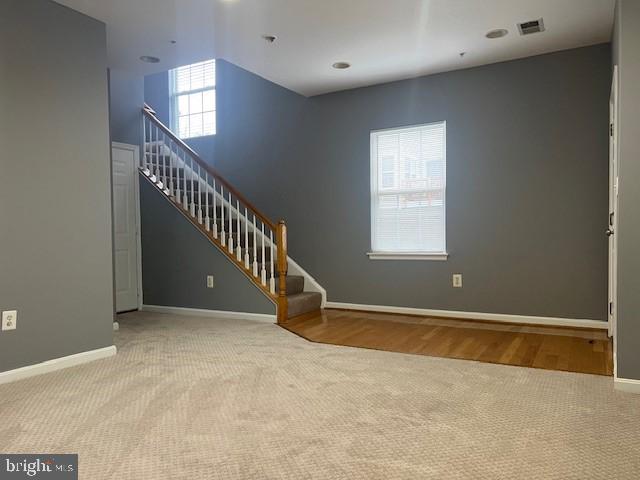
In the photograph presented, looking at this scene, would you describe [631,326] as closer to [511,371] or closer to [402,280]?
[511,371]

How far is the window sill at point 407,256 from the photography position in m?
4.75

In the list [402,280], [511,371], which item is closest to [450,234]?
[402,280]

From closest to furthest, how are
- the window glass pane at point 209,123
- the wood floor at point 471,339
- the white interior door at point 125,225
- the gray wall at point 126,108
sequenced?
the wood floor at point 471,339 → the white interior door at point 125,225 → the gray wall at point 126,108 → the window glass pane at point 209,123

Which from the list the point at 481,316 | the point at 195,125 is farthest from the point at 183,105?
the point at 481,316

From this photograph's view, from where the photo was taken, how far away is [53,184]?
310 cm

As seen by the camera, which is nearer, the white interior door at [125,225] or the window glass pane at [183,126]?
the white interior door at [125,225]

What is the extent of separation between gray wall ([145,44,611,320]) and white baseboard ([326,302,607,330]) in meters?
0.06

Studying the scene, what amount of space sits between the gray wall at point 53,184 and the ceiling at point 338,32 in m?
0.34

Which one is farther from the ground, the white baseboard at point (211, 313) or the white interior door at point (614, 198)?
the white interior door at point (614, 198)

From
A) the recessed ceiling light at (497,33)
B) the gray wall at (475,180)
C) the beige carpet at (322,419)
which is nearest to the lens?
the beige carpet at (322,419)

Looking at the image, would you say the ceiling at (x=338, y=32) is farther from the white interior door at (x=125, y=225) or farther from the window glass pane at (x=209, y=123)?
the window glass pane at (x=209, y=123)

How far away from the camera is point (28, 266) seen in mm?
2967

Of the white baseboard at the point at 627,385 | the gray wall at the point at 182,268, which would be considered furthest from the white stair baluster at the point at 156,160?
the white baseboard at the point at 627,385

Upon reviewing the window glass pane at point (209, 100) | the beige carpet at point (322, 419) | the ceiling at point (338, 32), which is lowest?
the beige carpet at point (322, 419)
